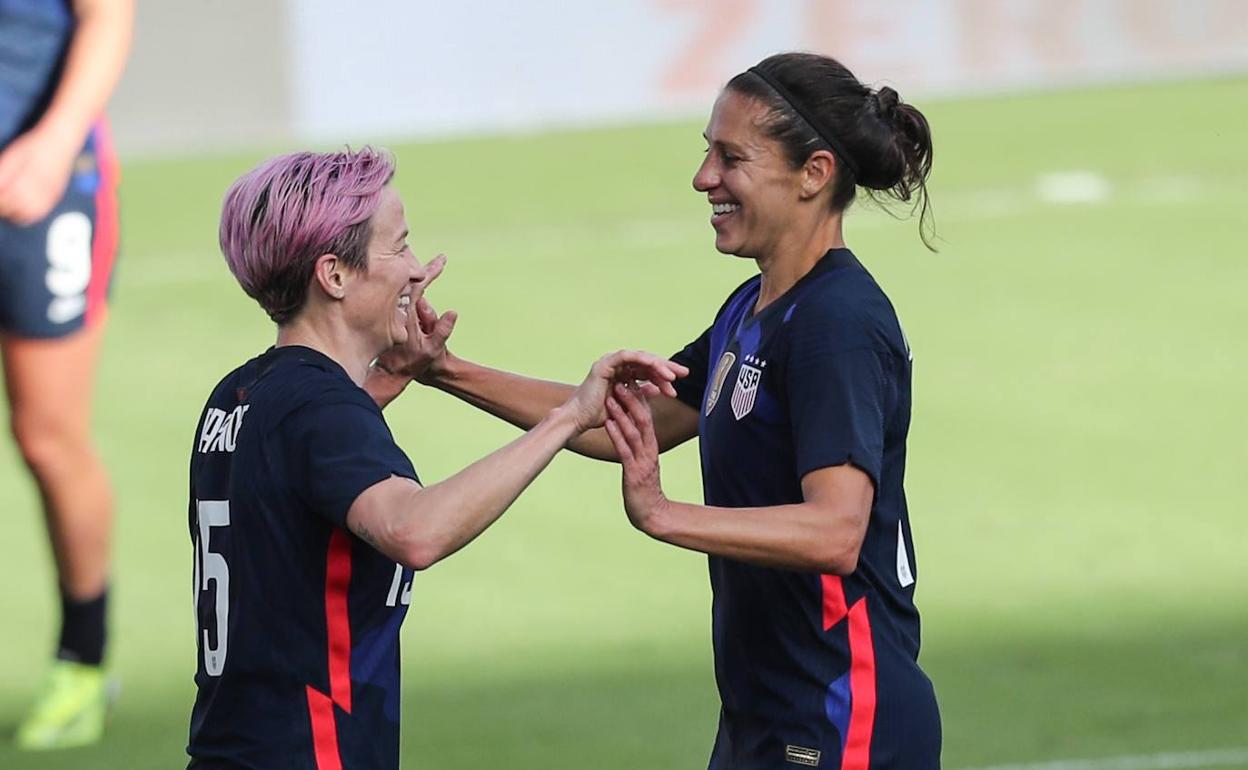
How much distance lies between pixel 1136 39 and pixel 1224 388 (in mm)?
7284

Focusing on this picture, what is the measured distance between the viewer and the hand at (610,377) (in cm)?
371

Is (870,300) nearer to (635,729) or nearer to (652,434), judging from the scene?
(652,434)

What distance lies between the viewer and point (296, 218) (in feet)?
12.0

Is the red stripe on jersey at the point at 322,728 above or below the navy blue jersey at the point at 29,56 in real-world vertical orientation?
below

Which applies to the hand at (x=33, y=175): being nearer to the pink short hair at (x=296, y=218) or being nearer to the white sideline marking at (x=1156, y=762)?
the pink short hair at (x=296, y=218)

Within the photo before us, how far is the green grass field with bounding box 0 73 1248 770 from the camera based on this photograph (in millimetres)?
6629

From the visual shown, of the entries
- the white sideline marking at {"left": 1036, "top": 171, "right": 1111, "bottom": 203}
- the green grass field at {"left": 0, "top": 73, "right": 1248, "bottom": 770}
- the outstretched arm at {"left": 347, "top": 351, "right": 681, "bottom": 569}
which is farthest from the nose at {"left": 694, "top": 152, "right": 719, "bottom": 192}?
the white sideline marking at {"left": 1036, "top": 171, "right": 1111, "bottom": 203}

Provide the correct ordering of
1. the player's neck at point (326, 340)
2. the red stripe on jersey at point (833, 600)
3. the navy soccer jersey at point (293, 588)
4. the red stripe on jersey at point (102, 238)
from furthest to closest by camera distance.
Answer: the red stripe on jersey at point (102, 238)
the red stripe on jersey at point (833, 600)
the player's neck at point (326, 340)
the navy soccer jersey at point (293, 588)

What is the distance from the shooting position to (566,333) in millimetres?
11016

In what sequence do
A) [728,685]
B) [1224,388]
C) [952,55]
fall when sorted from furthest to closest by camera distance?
[952,55], [1224,388], [728,685]

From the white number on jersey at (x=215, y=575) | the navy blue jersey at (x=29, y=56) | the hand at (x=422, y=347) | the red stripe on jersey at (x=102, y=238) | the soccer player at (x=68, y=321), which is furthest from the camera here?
the navy blue jersey at (x=29, y=56)

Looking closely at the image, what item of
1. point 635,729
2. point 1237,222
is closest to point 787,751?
point 635,729

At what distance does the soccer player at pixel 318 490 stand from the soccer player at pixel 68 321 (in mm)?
→ 2548

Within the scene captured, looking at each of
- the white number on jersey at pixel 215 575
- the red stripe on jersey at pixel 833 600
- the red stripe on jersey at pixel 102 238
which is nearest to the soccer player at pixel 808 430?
the red stripe on jersey at pixel 833 600
